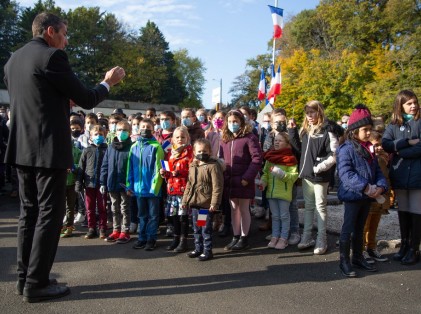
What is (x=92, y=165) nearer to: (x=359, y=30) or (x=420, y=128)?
(x=420, y=128)

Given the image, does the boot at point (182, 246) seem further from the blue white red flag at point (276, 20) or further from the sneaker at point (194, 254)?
the blue white red flag at point (276, 20)

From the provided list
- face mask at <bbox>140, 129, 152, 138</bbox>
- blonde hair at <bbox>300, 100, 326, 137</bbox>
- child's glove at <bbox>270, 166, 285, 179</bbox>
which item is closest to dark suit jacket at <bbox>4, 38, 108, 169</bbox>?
face mask at <bbox>140, 129, 152, 138</bbox>

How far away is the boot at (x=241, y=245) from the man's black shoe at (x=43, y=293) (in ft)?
8.24

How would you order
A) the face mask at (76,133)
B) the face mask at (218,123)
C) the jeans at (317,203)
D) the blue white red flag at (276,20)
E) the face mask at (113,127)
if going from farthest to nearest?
the blue white red flag at (276,20)
the face mask at (218,123)
the face mask at (113,127)
the face mask at (76,133)
the jeans at (317,203)

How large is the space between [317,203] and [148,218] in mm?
2438

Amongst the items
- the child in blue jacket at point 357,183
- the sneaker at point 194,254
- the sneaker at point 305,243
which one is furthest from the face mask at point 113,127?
the child in blue jacket at point 357,183


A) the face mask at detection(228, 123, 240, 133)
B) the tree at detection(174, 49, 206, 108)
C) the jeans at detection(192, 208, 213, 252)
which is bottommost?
the jeans at detection(192, 208, 213, 252)

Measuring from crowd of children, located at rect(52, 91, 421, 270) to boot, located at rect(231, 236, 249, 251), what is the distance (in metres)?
0.01

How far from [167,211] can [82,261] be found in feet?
4.40

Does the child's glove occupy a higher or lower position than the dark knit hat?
lower

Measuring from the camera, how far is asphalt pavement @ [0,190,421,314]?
3.56m

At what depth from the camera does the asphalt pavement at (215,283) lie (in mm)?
3562

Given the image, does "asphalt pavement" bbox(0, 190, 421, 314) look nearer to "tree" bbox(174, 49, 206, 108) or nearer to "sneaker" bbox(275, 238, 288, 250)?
"sneaker" bbox(275, 238, 288, 250)

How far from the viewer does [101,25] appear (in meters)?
62.5
